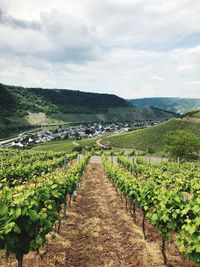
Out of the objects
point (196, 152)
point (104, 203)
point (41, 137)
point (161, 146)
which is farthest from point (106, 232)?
point (41, 137)

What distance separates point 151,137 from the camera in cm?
13588

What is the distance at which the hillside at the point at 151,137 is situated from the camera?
13050cm

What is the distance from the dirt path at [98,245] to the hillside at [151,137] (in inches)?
4330

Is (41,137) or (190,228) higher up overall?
(190,228)

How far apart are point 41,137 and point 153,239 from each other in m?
165

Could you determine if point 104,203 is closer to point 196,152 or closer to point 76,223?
point 76,223

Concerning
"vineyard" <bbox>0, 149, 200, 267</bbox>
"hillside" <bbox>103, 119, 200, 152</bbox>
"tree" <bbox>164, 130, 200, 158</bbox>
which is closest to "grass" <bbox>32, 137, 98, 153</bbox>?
"hillside" <bbox>103, 119, 200, 152</bbox>

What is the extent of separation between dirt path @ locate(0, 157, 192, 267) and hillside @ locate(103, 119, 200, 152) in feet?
361

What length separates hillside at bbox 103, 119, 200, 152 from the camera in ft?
428

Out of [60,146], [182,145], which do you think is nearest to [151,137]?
[60,146]

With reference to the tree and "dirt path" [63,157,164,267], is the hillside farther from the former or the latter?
"dirt path" [63,157,164,267]

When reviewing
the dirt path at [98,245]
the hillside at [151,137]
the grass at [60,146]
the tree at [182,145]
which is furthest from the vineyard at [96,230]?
the hillside at [151,137]

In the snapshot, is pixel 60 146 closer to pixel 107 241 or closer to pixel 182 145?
pixel 182 145

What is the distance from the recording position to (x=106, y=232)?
1452 centimetres
